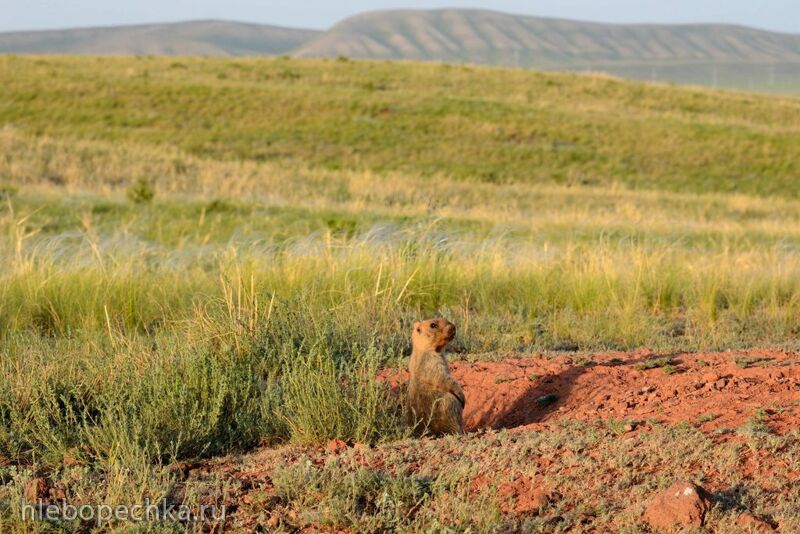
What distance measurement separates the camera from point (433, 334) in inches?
187

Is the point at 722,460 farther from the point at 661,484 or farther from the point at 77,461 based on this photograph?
the point at 77,461

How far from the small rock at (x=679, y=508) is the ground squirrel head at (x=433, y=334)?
4.79ft

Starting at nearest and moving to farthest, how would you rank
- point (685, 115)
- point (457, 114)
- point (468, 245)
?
point (468, 245), point (457, 114), point (685, 115)

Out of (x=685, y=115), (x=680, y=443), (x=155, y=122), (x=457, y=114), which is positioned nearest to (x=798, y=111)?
(x=685, y=115)

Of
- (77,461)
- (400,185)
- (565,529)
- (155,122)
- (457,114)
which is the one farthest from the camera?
(457,114)

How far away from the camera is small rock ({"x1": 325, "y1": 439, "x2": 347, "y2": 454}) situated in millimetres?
4398

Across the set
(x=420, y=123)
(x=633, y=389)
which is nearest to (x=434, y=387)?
(x=633, y=389)

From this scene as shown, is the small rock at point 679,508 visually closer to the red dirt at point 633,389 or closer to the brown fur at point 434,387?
the red dirt at point 633,389

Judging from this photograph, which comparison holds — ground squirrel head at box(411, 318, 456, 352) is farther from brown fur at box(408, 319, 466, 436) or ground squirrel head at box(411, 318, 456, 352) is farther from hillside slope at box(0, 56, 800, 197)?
hillside slope at box(0, 56, 800, 197)

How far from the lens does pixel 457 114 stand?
35.2 m

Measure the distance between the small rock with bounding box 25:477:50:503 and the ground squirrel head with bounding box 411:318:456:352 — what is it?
6.03 ft

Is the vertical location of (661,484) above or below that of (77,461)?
above

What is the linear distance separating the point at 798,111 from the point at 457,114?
18.4m

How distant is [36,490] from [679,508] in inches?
98.8
